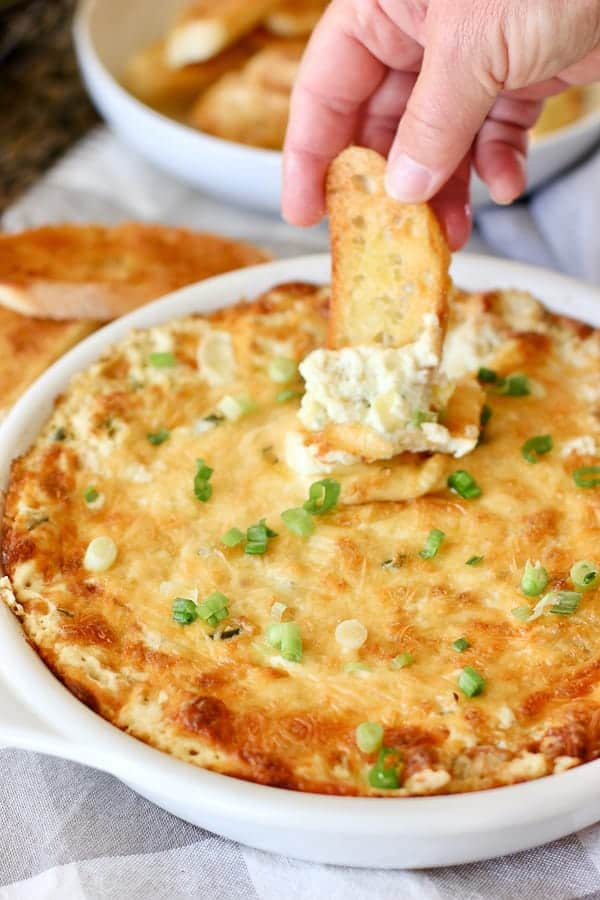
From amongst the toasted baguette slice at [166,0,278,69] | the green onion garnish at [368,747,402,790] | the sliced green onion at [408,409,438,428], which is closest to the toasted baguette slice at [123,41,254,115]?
the toasted baguette slice at [166,0,278,69]

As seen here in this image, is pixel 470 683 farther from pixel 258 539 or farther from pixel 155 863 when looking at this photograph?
pixel 155 863

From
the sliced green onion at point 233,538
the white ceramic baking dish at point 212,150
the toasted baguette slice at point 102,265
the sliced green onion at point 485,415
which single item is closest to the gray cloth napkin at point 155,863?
the sliced green onion at point 233,538

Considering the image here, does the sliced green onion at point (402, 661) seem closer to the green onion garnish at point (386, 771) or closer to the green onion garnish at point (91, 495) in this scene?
the green onion garnish at point (386, 771)

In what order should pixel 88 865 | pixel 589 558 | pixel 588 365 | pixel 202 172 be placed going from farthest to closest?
pixel 202 172 → pixel 588 365 → pixel 589 558 → pixel 88 865

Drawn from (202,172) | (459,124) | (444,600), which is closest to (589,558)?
(444,600)

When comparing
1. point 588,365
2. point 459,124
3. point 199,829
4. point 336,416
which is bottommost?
point 199,829

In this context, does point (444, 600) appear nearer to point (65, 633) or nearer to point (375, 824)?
point (375, 824)

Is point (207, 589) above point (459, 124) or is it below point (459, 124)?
below
